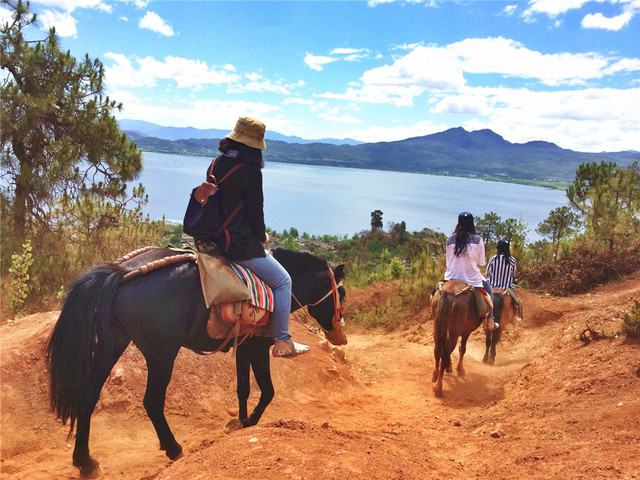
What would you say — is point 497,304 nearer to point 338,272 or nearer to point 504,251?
point 504,251

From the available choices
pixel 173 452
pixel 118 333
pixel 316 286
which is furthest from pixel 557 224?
pixel 118 333

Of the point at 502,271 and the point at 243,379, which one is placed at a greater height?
the point at 502,271

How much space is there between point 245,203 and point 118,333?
5.21ft

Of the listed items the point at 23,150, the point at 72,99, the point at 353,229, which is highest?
the point at 72,99

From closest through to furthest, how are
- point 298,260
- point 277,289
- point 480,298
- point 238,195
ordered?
1. point 238,195
2. point 277,289
3. point 298,260
4. point 480,298

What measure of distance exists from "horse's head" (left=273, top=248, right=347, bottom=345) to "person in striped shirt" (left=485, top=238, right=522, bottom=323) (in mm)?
4291

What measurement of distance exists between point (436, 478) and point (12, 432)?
3867mm

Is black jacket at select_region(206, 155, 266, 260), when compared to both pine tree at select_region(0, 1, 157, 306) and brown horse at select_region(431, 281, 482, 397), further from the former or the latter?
pine tree at select_region(0, 1, 157, 306)

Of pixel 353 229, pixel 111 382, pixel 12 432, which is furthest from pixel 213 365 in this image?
Result: pixel 353 229

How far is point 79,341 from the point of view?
3707 mm

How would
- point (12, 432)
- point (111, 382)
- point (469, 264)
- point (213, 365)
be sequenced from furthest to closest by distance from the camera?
point (469, 264) < point (213, 365) < point (111, 382) < point (12, 432)

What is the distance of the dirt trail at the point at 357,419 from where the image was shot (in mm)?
3262

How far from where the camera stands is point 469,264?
6.78 metres

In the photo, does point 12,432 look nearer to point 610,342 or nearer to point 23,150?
point 610,342
